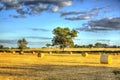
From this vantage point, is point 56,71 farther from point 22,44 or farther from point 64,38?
point 22,44

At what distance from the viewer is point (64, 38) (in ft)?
421

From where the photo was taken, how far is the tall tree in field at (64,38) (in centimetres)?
12762

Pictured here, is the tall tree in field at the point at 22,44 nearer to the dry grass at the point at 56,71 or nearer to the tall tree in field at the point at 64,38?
the tall tree in field at the point at 64,38

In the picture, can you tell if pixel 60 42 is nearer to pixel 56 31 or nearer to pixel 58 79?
pixel 56 31

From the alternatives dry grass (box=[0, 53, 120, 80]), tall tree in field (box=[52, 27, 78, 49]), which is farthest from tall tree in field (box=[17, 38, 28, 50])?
dry grass (box=[0, 53, 120, 80])

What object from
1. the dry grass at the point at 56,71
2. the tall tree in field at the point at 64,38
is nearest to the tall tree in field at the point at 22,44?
the tall tree in field at the point at 64,38

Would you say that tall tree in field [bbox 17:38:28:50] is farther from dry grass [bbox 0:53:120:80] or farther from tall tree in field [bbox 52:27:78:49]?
dry grass [bbox 0:53:120:80]

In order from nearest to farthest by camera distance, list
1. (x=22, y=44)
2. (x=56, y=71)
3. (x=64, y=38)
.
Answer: (x=56, y=71) < (x=64, y=38) < (x=22, y=44)

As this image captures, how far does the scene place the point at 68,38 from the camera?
129 m

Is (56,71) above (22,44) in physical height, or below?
below

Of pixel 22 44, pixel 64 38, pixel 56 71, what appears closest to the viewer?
pixel 56 71

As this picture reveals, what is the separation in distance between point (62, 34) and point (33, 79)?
111 m

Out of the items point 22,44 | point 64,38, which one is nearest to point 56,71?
point 64,38

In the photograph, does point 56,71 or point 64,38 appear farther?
point 64,38
